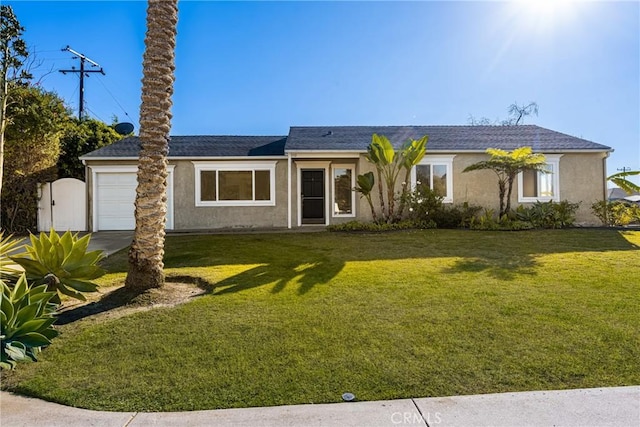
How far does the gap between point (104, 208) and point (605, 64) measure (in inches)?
788

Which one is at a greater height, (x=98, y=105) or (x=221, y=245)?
(x=98, y=105)

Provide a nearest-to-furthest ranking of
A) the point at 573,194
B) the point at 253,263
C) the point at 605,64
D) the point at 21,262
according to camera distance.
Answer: the point at 21,262, the point at 253,263, the point at 605,64, the point at 573,194

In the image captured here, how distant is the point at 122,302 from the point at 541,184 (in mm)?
15202

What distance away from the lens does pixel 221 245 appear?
1058 centimetres

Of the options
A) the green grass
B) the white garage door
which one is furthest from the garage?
the green grass

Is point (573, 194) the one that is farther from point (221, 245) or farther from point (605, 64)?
point (221, 245)

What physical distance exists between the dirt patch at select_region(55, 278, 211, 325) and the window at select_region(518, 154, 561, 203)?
13288 millimetres

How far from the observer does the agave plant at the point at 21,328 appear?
3.27m

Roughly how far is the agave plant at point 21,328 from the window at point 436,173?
12801mm

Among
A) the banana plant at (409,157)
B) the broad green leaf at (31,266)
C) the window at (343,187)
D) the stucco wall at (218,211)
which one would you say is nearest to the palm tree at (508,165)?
the banana plant at (409,157)

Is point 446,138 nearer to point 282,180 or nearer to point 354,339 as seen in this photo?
point 282,180

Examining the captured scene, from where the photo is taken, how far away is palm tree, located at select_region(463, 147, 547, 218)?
12656mm

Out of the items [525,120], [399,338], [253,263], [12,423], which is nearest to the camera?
[12,423]

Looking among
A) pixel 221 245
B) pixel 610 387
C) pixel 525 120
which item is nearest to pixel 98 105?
pixel 221 245
